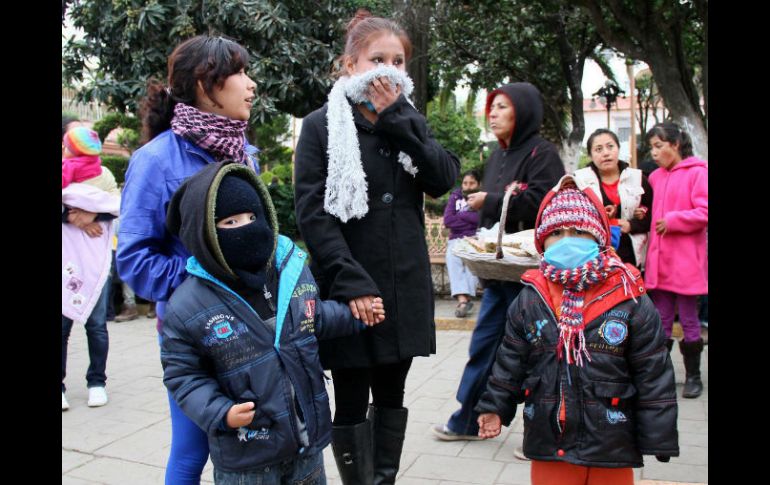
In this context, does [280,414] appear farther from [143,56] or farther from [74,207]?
[143,56]

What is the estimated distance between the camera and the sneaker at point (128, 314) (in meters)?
8.72

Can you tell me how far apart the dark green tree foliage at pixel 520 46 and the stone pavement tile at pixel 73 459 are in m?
9.45

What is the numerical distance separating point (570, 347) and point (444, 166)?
0.81 m

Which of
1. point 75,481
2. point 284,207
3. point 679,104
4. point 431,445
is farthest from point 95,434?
point 679,104

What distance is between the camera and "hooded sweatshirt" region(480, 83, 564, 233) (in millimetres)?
3396

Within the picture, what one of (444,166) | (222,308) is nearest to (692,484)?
(444,166)

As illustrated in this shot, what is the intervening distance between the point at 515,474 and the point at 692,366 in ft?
6.87

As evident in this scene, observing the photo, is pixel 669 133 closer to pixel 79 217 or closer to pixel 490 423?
pixel 490 423

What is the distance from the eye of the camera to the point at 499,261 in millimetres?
3213

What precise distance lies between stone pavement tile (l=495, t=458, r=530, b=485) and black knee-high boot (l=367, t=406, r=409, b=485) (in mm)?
793

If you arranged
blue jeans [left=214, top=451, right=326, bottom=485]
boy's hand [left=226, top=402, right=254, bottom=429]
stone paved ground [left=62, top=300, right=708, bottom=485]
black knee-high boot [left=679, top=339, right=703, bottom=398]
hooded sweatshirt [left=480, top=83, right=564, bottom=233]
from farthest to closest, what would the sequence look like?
black knee-high boot [left=679, top=339, right=703, bottom=398], stone paved ground [left=62, top=300, right=708, bottom=485], hooded sweatshirt [left=480, top=83, right=564, bottom=233], blue jeans [left=214, top=451, right=326, bottom=485], boy's hand [left=226, top=402, right=254, bottom=429]

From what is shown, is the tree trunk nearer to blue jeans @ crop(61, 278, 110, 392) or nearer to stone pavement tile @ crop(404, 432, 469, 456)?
stone pavement tile @ crop(404, 432, 469, 456)

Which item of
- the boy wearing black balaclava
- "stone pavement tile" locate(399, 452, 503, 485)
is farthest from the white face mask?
"stone pavement tile" locate(399, 452, 503, 485)
